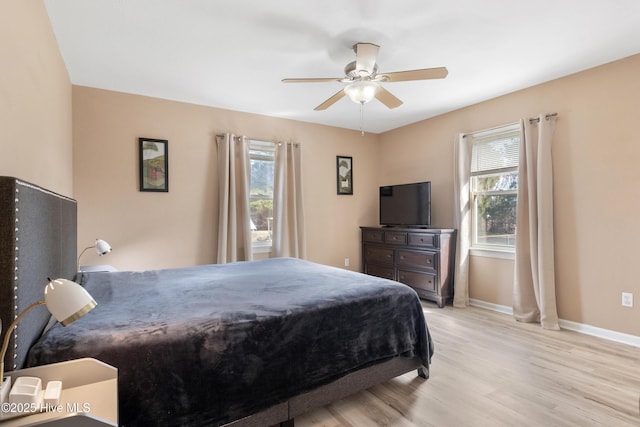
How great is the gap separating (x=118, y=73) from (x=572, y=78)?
14.8 feet

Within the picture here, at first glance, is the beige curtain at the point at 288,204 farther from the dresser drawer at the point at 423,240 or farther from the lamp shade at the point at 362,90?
the lamp shade at the point at 362,90

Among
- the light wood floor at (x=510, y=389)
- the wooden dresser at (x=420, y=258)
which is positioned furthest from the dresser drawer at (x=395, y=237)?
the light wood floor at (x=510, y=389)

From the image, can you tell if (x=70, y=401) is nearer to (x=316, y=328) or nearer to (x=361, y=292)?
(x=316, y=328)

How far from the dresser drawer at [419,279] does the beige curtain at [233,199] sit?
213 cm

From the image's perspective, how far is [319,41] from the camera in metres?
2.56

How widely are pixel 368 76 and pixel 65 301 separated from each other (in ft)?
8.10

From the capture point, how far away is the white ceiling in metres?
2.17

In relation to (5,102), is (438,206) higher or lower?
lower

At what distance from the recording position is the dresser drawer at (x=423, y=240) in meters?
4.07

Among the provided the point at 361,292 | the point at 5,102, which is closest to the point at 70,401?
the point at 5,102

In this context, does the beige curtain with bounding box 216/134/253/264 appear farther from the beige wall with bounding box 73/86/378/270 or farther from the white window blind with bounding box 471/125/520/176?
the white window blind with bounding box 471/125/520/176

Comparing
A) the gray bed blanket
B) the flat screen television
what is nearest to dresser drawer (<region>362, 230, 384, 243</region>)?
the flat screen television

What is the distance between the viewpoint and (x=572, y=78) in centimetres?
323

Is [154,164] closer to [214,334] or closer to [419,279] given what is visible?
[214,334]
